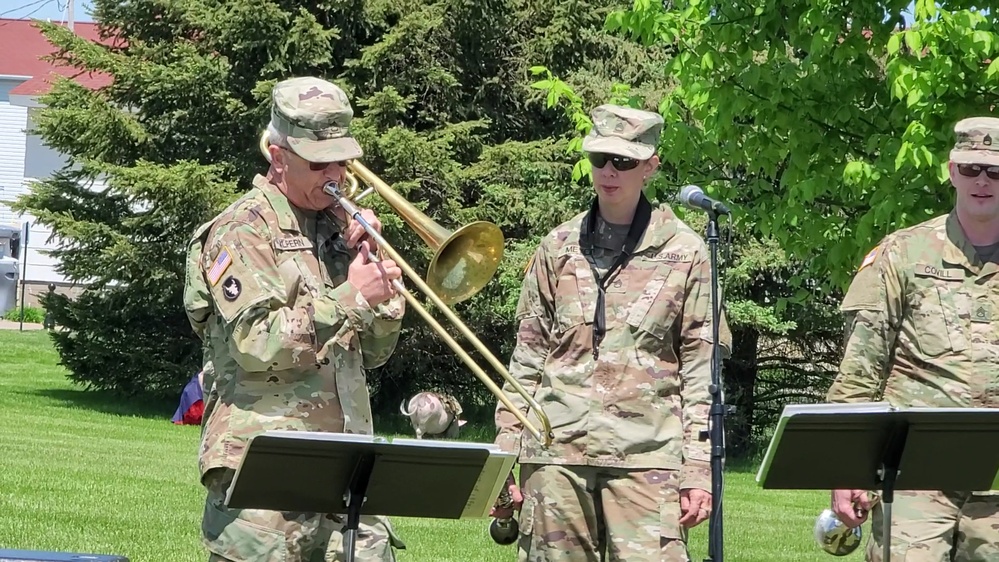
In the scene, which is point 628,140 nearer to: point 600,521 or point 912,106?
point 600,521

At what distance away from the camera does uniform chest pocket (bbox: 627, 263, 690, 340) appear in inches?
209

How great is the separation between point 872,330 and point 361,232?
203 cm

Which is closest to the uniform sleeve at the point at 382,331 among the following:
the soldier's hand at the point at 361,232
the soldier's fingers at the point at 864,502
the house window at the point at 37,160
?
the soldier's hand at the point at 361,232

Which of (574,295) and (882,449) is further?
(574,295)

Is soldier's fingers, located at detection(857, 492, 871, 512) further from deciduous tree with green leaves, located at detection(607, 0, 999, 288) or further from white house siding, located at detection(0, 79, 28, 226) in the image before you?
white house siding, located at detection(0, 79, 28, 226)

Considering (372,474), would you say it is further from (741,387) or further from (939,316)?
(741,387)

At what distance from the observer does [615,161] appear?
536cm

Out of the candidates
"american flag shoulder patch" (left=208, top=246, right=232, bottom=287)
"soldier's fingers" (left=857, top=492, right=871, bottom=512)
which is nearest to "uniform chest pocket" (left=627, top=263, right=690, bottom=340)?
"soldier's fingers" (left=857, top=492, right=871, bottom=512)

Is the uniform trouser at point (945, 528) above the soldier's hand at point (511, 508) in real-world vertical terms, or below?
above

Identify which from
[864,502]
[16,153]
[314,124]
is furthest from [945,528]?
[16,153]

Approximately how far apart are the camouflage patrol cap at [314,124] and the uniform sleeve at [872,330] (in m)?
2.07

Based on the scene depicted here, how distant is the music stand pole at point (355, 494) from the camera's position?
166 inches

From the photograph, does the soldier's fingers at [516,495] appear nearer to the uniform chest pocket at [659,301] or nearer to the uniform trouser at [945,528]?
the uniform chest pocket at [659,301]

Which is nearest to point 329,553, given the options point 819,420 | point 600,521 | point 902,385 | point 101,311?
point 600,521
